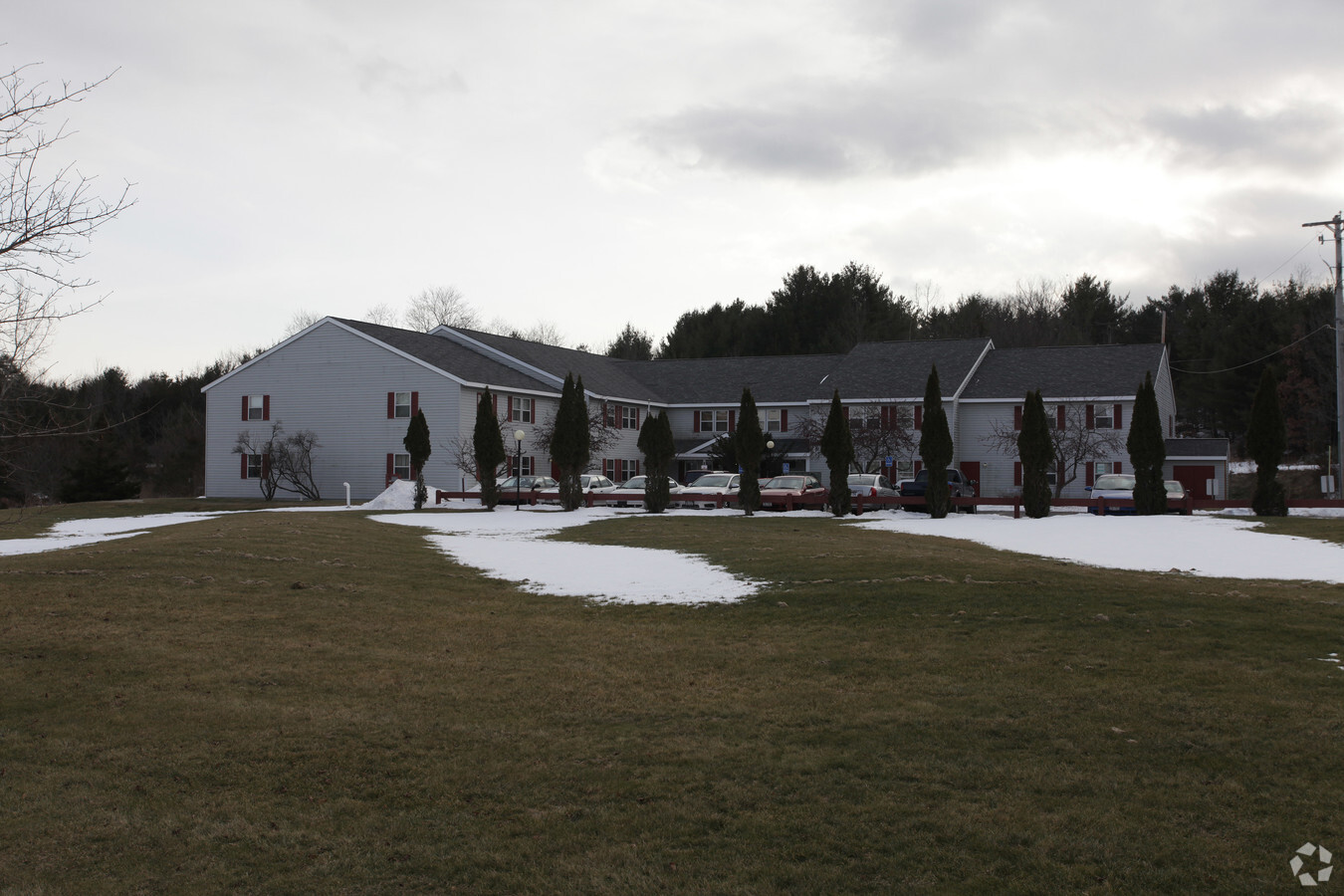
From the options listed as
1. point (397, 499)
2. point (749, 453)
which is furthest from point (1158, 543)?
point (397, 499)

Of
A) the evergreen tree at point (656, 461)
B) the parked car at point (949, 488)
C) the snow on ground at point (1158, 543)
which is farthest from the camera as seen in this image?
the parked car at point (949, 488)

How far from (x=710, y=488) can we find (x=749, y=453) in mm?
4431

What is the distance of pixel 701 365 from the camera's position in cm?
5956

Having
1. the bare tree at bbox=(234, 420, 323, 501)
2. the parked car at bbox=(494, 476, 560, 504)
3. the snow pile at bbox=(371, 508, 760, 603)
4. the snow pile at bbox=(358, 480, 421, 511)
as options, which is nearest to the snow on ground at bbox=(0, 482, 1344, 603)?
the snow pile at bbox=(371, 508, 760, 603)

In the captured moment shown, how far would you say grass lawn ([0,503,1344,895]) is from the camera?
5.01 meters

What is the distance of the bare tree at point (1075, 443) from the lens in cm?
4553

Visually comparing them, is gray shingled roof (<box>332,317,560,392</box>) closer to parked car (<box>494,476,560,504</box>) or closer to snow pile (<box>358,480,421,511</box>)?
parked car (<box>494,476,560,504</box>)

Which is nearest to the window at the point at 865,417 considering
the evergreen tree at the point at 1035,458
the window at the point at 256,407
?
the evergreen tree at the point at 1035,458

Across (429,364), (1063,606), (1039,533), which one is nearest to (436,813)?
(1063,606)

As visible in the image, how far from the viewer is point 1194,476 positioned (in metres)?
46.7

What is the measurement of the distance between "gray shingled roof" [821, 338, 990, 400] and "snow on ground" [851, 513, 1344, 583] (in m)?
19.7

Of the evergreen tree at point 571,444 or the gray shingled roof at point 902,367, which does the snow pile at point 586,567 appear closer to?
the evergreen tree at point 571,444

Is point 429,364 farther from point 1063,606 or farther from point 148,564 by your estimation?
point 1063,606

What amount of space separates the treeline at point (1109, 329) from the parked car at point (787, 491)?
32008mm
